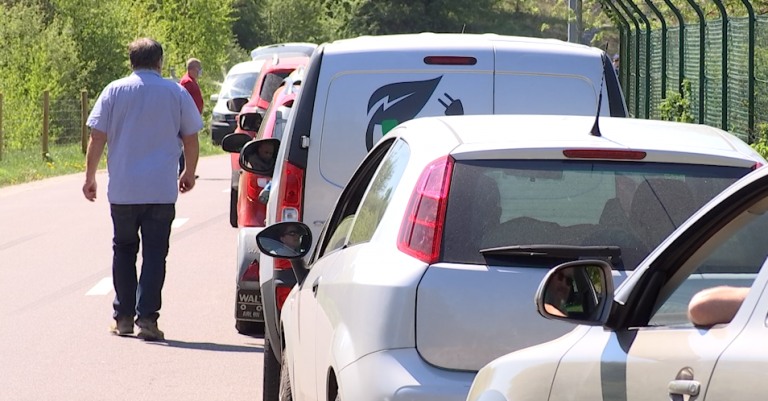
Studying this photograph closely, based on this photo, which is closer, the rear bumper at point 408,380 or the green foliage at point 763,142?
the rear bumper at point 408,380

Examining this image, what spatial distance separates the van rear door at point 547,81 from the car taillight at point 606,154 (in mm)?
2208

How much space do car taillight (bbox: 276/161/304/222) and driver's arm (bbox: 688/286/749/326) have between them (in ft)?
13.4

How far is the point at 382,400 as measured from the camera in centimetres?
399

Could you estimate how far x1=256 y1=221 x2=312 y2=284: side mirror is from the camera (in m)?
5.52

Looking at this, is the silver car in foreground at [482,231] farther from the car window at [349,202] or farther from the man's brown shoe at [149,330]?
the man's brown shoe at [149,330]

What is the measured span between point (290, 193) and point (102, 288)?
15.7 feet

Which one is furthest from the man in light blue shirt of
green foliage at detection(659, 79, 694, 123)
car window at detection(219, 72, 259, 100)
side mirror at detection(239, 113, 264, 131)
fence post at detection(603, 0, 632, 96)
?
car window at detection(219, 72, 259, 100)

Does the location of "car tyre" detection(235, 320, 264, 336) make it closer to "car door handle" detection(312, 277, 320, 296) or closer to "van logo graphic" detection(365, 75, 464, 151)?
"van logo graphic" detection(365, 75, 464, 151)

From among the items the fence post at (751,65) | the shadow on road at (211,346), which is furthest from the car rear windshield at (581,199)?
the fence post at (751,65)

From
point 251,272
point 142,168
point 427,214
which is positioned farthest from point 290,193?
point 427,214

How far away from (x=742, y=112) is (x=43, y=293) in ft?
23.1

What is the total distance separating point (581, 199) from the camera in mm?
4312

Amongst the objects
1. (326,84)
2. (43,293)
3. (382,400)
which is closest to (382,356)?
(382,400)

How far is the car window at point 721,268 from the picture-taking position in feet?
9.70
